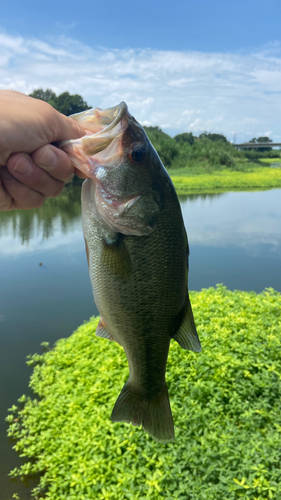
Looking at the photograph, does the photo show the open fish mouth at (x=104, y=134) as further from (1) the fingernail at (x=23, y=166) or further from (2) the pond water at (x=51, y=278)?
(2) the pond water at (x=51, y=278)

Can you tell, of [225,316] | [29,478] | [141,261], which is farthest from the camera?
[225,316]

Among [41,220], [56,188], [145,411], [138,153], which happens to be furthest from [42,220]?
[138,153]

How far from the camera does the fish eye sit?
1.11 meters

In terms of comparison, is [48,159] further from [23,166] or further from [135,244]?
[135,244]

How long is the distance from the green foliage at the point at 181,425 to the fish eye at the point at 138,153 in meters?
2.46

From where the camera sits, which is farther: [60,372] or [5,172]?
[60,372]

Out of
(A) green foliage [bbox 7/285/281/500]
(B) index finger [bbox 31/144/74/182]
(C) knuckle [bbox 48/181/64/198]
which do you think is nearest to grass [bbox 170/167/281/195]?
(A) green foliage [bbox 7/285/281/500]

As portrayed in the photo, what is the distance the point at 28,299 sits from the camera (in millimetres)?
6492

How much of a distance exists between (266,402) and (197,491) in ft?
3.21

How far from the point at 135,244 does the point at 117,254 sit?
0.07 metres

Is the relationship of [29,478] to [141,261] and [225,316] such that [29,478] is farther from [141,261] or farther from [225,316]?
[141,261]

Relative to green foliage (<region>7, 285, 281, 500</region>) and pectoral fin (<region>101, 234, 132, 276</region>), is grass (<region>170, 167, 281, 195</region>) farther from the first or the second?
pectoral fin (<region>101, 234, 132, 276</region>)

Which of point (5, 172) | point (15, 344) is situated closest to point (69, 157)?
point (5, 172)

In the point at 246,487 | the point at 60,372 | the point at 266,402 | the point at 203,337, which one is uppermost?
the point at 203,337
